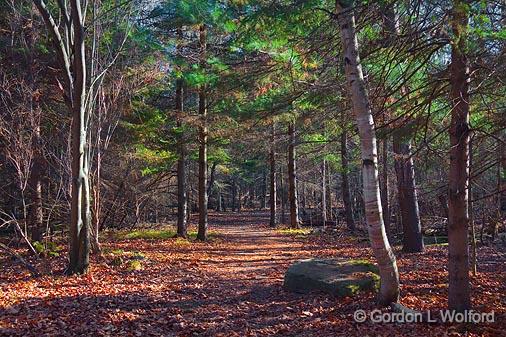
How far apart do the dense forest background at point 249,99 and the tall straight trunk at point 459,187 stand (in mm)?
19

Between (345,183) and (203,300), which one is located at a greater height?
(345,183)

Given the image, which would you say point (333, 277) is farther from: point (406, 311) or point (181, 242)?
point (181, 242)

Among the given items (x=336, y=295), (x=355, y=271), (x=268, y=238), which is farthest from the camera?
(x=268, y=238)

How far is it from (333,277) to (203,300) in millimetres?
2327

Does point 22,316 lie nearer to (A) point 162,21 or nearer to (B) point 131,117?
(B) point 131,117

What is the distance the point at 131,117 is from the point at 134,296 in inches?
402

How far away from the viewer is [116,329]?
560cm

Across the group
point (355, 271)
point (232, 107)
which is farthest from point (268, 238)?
point (355, 271)

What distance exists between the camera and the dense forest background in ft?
18.2

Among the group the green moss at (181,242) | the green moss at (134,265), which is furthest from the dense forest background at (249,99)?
the green moss at (134,265)

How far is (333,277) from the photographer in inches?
290

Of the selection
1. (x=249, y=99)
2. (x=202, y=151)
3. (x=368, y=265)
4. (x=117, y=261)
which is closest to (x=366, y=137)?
(x=368, y=265)

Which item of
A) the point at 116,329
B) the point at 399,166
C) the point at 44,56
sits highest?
the point at 44,56

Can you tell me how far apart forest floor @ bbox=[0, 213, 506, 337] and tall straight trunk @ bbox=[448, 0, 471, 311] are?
1.70 feet
